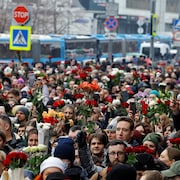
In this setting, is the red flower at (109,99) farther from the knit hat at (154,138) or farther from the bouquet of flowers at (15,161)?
the bouquet of flowers at (15,161)

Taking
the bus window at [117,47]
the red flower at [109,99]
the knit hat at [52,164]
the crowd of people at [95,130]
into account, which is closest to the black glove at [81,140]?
the crowd of people at [95,130]

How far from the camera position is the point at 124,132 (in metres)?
11.1

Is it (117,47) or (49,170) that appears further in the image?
(117,47)

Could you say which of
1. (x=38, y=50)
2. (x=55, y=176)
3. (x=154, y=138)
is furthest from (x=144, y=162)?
(x=38, y=50)

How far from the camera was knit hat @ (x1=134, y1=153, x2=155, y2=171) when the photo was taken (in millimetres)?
8719

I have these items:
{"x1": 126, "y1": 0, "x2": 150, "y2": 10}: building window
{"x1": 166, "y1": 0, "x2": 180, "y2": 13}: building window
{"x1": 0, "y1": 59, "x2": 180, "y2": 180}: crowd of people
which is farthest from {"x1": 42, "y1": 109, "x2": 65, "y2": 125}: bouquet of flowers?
{"x1": 166, "y1": 0, "x2": 180, "y2": 13}: building window

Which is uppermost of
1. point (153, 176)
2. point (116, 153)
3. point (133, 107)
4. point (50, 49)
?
point (153, 176)

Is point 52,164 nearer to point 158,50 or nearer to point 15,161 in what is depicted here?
point 15,161

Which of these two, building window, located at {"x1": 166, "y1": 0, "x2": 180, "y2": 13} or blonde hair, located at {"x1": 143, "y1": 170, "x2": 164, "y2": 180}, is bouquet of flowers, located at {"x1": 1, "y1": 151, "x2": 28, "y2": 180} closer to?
blonde hair, located at {"x1": 143, "y1": 170, "x2": 164, "y2": 180}

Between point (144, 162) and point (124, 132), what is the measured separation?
240 cm

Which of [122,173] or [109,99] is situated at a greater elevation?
[122,173]

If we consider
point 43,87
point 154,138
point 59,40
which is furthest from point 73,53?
point 154,138

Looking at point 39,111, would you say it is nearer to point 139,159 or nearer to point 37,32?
point 139,159

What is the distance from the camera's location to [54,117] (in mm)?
13094
